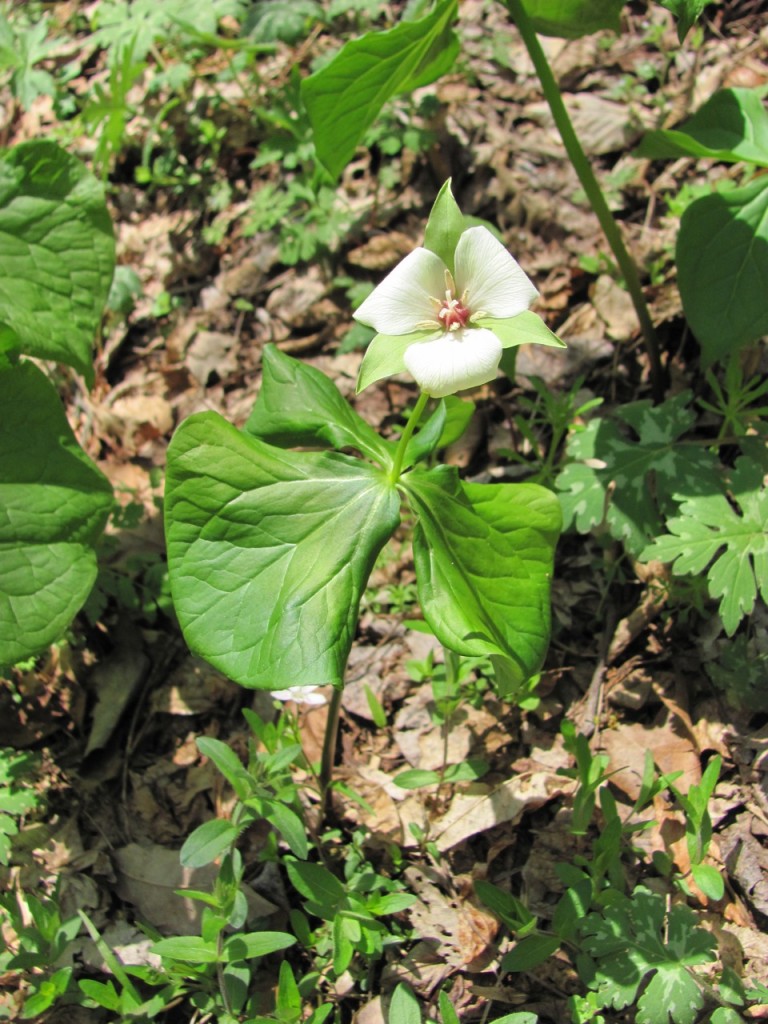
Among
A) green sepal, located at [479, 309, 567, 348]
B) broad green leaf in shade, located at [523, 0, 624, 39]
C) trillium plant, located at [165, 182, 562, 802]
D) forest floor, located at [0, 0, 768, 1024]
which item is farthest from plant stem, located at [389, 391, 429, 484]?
broad green leaf in shade, located at [523, 0, 624, 39]

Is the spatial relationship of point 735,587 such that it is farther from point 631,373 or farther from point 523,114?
point 523,114

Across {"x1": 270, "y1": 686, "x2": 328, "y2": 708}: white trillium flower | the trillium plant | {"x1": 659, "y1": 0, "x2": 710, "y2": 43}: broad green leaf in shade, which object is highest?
{"x1": 659, "y1": 0, "x2": 710, "y2": 43}: broad green leaf in shade

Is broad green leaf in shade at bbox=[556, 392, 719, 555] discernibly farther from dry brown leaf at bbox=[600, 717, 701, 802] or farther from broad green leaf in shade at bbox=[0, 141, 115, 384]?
broad green leaf in shade at bbox=[0, 141, 115, 384]

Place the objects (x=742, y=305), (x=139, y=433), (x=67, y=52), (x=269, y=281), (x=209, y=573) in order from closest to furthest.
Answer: (x=209, y=573)
(x=742, y=305)
(x=139, y=433)
(x=269, y=281)
(x=67, y=52)

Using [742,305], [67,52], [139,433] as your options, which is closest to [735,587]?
[742,305]

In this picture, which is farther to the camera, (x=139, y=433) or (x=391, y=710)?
(x=139, y=433)

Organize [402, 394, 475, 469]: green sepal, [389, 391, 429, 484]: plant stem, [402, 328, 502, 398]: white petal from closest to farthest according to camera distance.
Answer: [402, 328, 502, 398]: white petal < [389, 391, 429, 484]: plant stem < [402, 394, 475, 469]: green sepal

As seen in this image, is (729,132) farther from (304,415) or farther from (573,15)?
(304,415)
